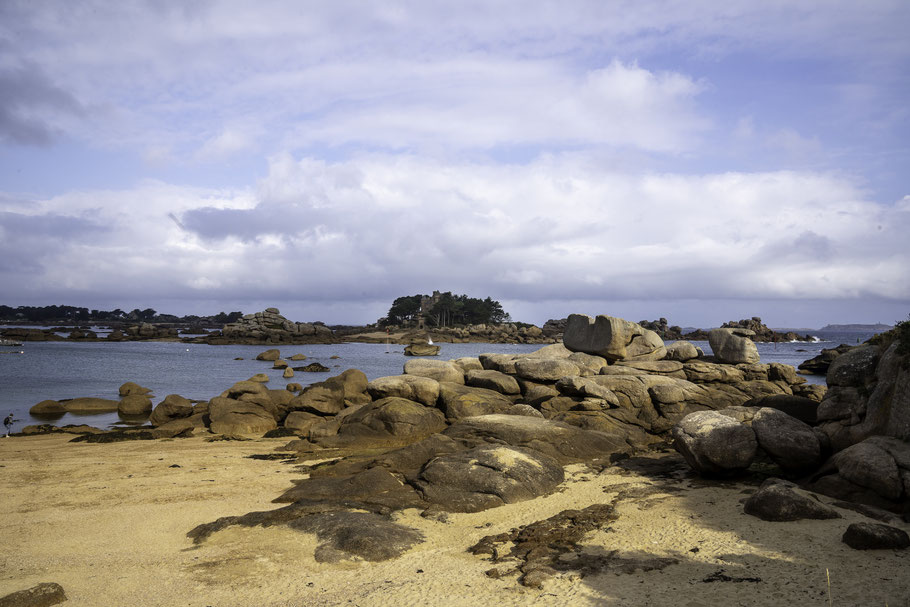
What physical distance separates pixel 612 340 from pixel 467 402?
8.20 meters

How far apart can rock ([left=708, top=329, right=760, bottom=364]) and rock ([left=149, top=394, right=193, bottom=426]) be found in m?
23.6

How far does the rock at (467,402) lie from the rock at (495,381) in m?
0.77

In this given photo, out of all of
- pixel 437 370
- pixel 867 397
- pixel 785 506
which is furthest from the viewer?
pixel 437 370

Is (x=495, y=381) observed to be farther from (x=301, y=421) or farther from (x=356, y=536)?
(x=356, y=536)

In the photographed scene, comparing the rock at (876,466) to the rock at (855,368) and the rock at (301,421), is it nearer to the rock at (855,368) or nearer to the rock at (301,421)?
the rock at (855,368)

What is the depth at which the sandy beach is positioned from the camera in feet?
26.9

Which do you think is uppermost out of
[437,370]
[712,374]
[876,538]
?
[437,370]

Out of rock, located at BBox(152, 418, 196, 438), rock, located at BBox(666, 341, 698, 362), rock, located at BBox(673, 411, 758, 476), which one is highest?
rock, located at BBox(666, 341, 698, 362)

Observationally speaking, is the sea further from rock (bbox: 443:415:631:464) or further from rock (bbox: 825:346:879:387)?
rock (bbox: 825:346:879:387)

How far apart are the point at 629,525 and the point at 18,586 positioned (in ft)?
33.3

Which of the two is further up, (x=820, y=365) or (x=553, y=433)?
(x=553, y=433)

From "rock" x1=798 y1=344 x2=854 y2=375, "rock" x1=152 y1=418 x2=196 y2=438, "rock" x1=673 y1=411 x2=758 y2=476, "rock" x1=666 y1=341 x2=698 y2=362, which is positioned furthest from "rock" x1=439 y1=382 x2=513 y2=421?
"rock" x1=798 y1=344 x2=854 y2=375

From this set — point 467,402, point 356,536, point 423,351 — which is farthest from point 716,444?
point 423,351

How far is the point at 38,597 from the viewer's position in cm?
823
